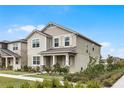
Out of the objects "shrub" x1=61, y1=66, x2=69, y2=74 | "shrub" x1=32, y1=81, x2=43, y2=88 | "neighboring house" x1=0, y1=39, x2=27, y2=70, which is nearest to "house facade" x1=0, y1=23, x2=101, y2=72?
"neighboring house" x1=0, y1=39, x2=27, y2=70

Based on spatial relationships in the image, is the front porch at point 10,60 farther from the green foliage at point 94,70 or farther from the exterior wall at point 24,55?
the green foliage at point 94,70

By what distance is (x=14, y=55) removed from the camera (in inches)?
511

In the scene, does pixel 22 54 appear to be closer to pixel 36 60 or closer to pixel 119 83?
pixel 36 60

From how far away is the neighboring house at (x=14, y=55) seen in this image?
12016 millimetres

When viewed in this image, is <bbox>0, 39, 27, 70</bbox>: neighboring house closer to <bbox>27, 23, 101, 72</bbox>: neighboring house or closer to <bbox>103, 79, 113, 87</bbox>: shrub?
<bbox>27, 23, 101, 72</bbox>: neighboring house

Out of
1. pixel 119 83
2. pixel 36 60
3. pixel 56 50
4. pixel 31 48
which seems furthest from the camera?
pixel 56 50

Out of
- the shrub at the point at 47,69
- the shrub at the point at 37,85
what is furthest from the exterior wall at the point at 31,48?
the shrub at the point at 37,85

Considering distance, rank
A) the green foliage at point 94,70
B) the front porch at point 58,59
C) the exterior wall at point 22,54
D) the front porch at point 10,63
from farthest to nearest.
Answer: the front porch at point 58,59, the front porch at point 10,63, the exterior wall at point 22,54, the green foliage at point 94,70

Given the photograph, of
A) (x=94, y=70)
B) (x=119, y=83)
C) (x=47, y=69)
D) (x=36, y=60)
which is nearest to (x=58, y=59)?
(x=36, y=60)

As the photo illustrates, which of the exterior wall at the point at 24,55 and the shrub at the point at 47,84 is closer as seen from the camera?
the shrub at the point at 47,84

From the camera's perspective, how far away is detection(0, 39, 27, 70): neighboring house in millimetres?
12016

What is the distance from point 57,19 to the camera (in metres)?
9.68
